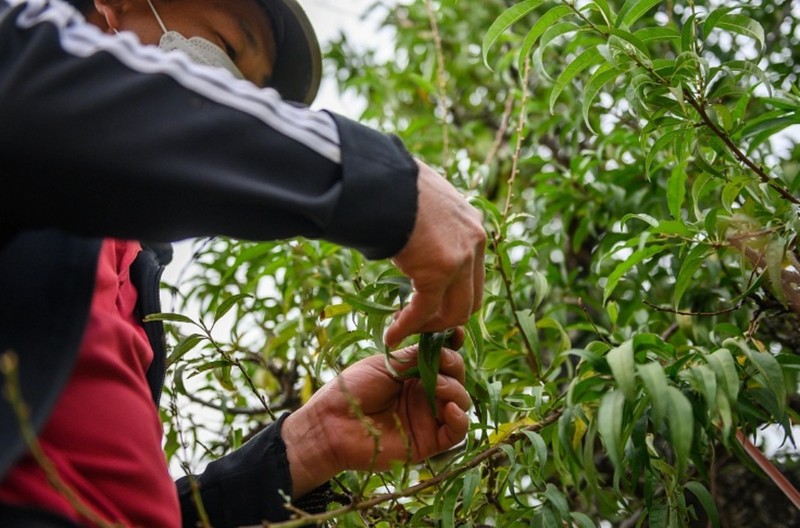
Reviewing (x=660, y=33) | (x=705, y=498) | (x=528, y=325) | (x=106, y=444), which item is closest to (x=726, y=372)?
(x=705, y=498)

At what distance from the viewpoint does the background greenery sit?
1.02 m

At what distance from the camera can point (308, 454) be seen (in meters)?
1.15

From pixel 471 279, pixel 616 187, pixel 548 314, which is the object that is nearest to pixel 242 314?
pixel 548 314

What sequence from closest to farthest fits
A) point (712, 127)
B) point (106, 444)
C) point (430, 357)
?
point (106, 444), point (430, 357), point (712, 127)

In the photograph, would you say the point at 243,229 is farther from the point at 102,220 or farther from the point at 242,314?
the point at 242,314

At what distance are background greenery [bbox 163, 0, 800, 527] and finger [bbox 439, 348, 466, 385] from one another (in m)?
0.07

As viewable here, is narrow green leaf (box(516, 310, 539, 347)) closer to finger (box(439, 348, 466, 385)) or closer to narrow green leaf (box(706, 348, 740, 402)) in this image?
finger (box(439, 348, 466, 385))

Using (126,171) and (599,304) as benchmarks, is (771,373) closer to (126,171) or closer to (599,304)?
(126,171)

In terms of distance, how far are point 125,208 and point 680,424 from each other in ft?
1.70

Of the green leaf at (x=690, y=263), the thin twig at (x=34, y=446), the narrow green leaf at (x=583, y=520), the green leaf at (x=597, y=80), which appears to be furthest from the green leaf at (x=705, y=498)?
the thin twig at (x=34, y=446)

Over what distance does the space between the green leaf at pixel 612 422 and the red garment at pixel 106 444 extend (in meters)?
0.39

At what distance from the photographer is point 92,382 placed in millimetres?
811

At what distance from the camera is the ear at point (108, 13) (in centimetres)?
120

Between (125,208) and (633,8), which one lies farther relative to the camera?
(633,8)
